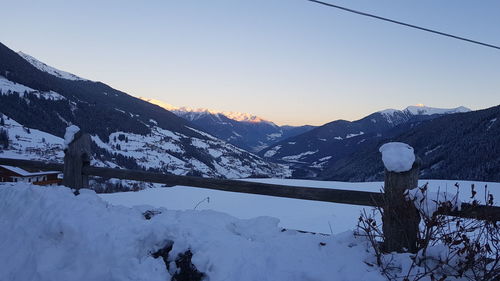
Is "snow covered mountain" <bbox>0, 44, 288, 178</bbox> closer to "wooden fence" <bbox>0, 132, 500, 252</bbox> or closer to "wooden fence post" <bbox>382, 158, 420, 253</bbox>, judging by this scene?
"wooden fence" <bbox>0, 132, 500, 252</bbox>

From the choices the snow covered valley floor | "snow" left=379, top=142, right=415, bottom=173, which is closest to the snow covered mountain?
the snow covered valley floor

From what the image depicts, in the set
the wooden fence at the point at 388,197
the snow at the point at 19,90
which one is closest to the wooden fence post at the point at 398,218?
the wooden fence at the point at 388,197

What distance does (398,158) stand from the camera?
129 inches

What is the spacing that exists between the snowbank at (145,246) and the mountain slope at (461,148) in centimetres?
8593

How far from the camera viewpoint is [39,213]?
437 centimetres

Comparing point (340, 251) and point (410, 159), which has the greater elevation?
point (410, 159)

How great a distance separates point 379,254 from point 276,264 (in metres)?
0.91

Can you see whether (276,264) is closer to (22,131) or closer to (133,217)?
(133,217)

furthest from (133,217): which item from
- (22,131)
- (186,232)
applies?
(22,131)

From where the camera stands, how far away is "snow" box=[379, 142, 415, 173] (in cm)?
325

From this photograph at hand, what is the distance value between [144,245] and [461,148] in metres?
120

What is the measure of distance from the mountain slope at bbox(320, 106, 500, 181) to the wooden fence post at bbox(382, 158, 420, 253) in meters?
85.8

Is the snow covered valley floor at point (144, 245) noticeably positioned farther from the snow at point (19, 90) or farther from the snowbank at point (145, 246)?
the snow at point (19, 90)

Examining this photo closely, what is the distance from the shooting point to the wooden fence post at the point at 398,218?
321 cm
